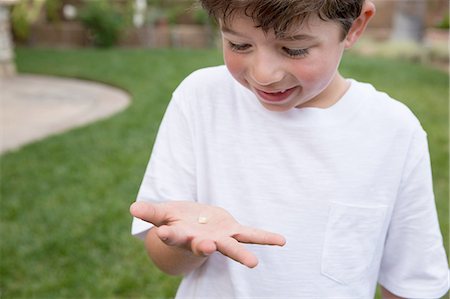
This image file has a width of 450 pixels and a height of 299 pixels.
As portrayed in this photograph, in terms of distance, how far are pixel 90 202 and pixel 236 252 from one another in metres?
2.63

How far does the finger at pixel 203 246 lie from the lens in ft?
2.75

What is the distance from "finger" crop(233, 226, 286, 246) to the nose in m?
0.23

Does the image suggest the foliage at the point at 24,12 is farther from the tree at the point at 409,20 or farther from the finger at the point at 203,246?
the finger at the point at 203,246

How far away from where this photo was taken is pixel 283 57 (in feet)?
3.10

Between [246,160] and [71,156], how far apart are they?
322cm

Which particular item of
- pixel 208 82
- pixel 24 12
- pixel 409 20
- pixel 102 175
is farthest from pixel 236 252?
pixel 409 20

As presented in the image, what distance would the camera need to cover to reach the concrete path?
498cm

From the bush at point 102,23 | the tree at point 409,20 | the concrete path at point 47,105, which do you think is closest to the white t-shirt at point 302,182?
the concrete path at point 47,105

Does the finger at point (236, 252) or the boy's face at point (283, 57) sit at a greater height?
the boy's face at point (283, 57)

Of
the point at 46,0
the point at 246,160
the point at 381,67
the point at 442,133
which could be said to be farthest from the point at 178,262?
the point at 46,0

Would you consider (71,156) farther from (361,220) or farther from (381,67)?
(381,67)

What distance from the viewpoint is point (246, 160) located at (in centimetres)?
108

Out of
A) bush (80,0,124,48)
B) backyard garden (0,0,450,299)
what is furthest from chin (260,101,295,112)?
bush (80,0,124,48)

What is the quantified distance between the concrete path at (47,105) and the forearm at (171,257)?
11.6 feet
